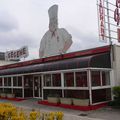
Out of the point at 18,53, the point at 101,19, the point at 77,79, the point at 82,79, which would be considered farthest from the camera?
the point at 18,53

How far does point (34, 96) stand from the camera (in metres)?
24.8

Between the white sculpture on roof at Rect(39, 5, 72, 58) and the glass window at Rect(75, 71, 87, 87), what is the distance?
552 cm

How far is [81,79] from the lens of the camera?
57.2 ft

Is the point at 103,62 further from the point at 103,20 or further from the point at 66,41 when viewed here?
the point at 66,41

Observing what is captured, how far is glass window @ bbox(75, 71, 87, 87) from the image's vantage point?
1719 cm

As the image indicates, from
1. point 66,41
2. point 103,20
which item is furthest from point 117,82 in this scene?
point 66,41

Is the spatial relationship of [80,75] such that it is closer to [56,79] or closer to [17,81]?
[56,79]

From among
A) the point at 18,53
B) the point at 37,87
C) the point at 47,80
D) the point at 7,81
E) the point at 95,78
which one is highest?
the point at 18,53

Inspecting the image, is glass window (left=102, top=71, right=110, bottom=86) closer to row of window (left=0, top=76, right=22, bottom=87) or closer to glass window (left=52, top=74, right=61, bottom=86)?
glass window (left=52, top=74, right=61, bottom=86)

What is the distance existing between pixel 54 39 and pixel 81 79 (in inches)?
315

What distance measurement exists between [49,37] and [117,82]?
9602mm

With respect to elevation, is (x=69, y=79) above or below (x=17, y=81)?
above

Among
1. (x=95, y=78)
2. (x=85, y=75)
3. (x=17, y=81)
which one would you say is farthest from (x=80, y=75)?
(x=17, y=81)

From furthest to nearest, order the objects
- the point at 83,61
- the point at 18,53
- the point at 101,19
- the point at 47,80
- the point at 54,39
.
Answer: the point at 18,53 < the point at 54,39 < the point at 47,80 < the point at 101,19 < the point at 83,61
